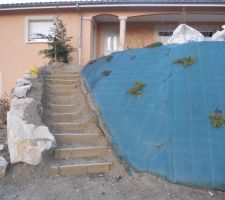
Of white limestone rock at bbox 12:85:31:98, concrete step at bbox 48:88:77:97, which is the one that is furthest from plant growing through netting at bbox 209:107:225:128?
white limestone rock at bbox 12:85:31:98

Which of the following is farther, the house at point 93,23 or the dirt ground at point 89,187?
the house at point 93,23

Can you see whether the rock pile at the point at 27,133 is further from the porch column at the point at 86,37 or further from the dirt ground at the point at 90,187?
the porch column at the point at 86,37

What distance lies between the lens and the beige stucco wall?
45.3ft

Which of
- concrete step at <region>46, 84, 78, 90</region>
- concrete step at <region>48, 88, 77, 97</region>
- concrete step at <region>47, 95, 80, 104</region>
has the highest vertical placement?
concrete step at <region>46, 84, 78, 90</region>

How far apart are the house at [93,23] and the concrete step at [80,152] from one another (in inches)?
297

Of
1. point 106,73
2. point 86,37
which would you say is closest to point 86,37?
point 86,37

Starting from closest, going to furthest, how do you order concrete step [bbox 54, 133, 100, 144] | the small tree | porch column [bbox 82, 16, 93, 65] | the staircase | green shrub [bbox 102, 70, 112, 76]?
the staircase → concrete step [bbox 54, 133, 100, 144] → green shrub [bbox 102, 70, 112, 76] → the small tree → porch column [bbox 82, 16, 93, 65]

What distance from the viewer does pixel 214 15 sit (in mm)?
13125

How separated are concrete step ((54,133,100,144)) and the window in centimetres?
885

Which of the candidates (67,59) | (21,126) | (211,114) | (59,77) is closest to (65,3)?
(67,59)

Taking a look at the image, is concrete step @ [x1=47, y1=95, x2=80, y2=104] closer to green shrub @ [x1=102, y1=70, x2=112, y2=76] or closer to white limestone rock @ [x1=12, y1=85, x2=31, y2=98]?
white limestone rock @ [x1=12, y1=85, x2=31, y2=98]

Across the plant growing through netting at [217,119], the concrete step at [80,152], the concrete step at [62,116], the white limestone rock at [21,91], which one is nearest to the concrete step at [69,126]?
the concrete step at [62,116]

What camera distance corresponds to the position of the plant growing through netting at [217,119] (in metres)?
5.27

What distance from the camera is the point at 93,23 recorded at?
14133mm
